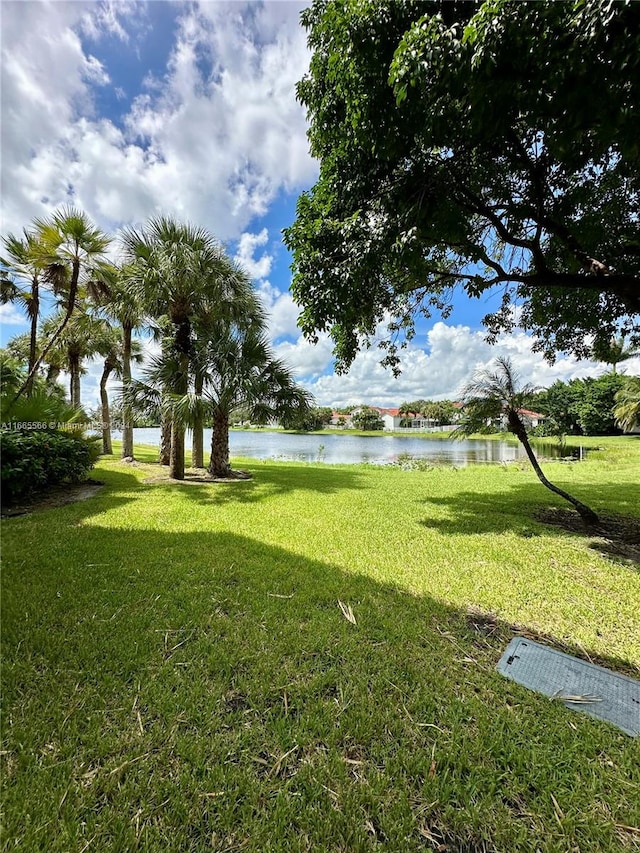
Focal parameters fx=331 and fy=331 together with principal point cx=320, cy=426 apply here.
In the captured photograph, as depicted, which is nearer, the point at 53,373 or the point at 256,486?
the point at 256,486

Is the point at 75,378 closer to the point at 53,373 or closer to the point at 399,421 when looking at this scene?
the point at 53,373

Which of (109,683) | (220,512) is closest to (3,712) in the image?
(109,683)

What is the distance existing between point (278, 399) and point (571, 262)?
6.99 meters

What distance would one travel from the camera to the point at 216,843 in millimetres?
1244

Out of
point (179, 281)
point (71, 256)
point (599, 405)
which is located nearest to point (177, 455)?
point (179, 281)

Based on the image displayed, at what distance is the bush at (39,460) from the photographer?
17.1 ft

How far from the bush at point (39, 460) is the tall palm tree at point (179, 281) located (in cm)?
201

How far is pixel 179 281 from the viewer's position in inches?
316

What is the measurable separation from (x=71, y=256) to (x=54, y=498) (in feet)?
24.6

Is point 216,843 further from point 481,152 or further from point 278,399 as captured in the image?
point 278,399

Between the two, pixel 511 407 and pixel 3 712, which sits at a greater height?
pixel 511 407

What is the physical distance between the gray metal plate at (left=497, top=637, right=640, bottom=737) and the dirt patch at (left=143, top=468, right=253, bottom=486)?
760 cm

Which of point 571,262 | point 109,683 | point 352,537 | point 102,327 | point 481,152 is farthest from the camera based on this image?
point 102,327

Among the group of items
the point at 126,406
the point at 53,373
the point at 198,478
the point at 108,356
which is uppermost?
the point at 108,356
